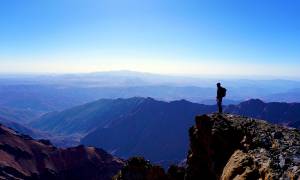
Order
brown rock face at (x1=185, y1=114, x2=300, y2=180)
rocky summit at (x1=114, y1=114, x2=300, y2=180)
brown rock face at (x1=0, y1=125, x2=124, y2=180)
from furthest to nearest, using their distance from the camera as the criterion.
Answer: brown rock face at (x1=0, y1=125, x2=124, y2=180)
rocky summit at (x1=114, y1=114, x2=300, y2=180)
brown rock face at (x1=185, y1=114, x2=300, y2=180)

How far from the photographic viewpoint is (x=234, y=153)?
2561 cm

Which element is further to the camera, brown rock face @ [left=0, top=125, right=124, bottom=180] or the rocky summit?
brown rock face @ [left=0, top=125, right=124, bottom=180]

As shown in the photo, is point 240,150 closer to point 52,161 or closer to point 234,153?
point 234,153

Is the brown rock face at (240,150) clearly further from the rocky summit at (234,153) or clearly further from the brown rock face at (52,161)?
the brown rock face at (52,161)

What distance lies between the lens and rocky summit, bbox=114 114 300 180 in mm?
20031

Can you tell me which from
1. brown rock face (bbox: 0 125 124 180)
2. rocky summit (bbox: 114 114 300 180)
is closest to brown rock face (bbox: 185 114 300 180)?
rocky summit (bbox: 114 114 300 180)

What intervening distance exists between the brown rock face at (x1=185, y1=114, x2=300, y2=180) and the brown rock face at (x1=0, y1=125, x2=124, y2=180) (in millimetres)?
89055

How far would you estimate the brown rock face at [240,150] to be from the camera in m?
19.8

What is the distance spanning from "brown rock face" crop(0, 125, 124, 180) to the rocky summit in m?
84.6

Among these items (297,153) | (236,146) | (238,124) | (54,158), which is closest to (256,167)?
(297,153)

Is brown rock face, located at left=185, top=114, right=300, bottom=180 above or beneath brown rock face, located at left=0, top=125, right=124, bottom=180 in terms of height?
above

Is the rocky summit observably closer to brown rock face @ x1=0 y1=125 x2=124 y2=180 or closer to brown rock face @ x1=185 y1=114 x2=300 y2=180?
brown rock face @ x1=185 y1=114 x2=300 y2=180

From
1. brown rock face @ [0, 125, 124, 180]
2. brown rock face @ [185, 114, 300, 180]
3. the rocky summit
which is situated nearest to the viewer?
brown rock face @ [185, 114, 300, 180]

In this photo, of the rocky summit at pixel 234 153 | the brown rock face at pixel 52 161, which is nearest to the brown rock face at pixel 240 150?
the rocky summit at pixel 234 153
